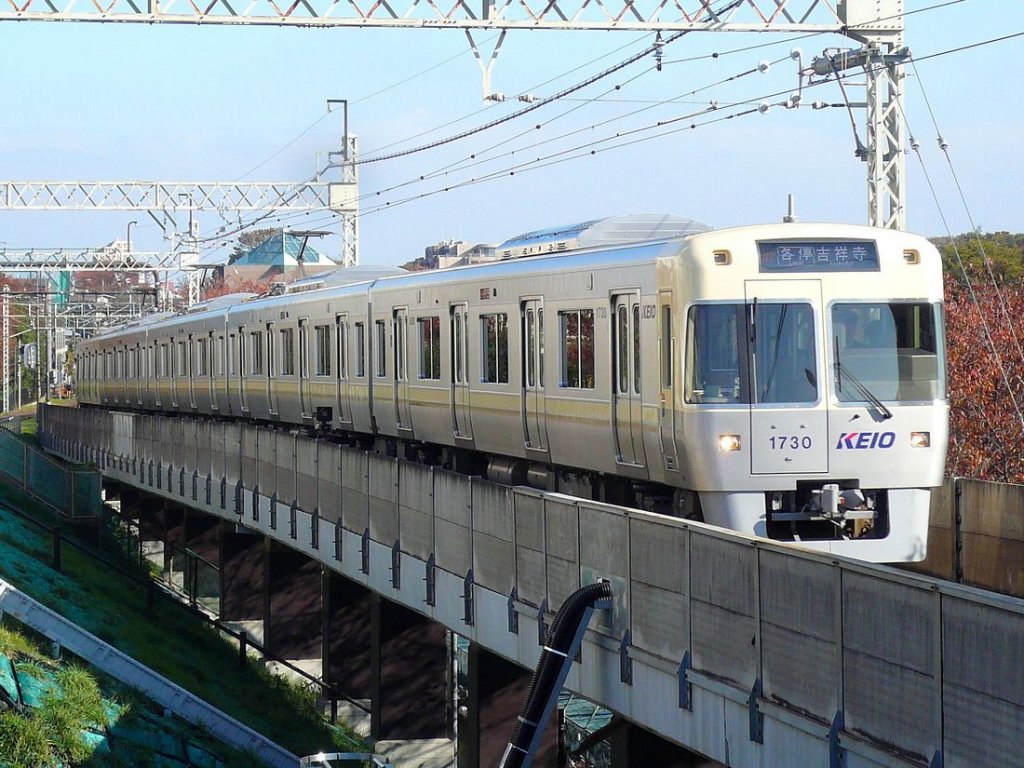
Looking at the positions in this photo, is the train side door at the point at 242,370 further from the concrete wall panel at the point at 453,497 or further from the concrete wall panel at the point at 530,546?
the concrete wall panel at the point at 530,546

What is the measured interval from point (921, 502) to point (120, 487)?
123ft

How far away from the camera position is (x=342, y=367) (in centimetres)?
2623

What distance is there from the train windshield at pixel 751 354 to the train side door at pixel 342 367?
12.3m

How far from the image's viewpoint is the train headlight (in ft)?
46.3

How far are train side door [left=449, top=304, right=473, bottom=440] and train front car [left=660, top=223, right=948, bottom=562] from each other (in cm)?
597

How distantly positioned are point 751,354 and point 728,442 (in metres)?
0.77

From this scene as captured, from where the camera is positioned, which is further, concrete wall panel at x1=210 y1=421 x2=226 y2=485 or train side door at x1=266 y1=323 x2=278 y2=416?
train side door at x1=266 y1=323 x2=278 y2=416

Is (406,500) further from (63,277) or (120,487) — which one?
(63,277)

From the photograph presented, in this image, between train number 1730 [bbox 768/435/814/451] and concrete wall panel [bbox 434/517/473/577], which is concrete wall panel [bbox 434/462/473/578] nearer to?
concrete wall panel [bbox 434/517/473/577]

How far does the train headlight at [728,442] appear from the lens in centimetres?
Result: 1412

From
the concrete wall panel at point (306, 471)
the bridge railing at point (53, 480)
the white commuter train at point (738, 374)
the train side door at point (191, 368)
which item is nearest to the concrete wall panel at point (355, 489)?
the concrete wall panel at point (306, 471)

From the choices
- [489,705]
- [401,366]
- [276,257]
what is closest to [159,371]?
[401,366]

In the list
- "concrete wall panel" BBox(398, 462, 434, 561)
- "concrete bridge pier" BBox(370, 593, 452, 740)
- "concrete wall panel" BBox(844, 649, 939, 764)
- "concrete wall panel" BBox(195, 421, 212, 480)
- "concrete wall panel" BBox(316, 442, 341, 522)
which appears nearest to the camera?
"concrete wall panel" BBox(844, 649, 939, 764)

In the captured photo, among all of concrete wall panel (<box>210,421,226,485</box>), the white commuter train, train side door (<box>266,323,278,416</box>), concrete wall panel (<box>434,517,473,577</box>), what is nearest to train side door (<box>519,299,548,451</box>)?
the white commuter train
